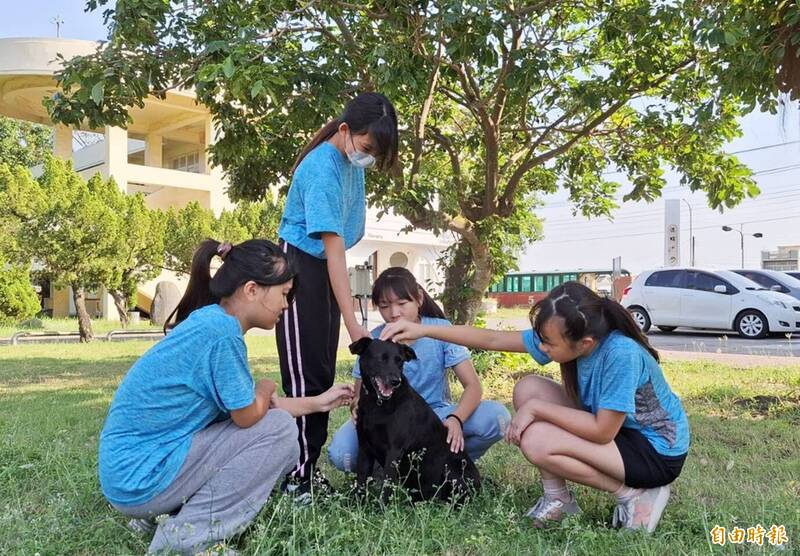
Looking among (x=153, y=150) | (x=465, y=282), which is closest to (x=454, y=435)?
(x=465, y=282)

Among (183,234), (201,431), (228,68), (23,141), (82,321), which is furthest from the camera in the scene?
(23,141)

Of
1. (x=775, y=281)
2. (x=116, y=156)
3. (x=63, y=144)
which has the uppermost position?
(x=63, y=144)

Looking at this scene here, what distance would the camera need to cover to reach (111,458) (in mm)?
2311

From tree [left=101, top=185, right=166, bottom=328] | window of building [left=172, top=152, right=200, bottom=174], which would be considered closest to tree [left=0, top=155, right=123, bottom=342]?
tree [left=101, top=185, right=166, bottom=328]

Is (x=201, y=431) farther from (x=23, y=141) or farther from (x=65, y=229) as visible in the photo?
(x=23, y=141)

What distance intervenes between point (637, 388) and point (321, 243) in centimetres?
149

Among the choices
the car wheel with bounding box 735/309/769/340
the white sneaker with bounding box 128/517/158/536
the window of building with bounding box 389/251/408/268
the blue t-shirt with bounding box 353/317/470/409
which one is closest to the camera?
the white sneaker with bounding box 128/517/158/536

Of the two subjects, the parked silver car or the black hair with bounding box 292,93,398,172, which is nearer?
the black hair with bounding box 292,93,398,172

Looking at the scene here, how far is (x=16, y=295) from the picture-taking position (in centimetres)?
1828

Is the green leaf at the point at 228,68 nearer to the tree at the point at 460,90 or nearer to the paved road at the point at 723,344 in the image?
the tree at the point at 460,90

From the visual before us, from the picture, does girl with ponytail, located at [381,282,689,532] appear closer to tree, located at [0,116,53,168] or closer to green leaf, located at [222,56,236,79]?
green leaf, located at [222,56,236,79]

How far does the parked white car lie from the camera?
44.3 ft

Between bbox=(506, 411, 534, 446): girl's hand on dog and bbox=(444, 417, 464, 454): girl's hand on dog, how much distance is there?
37 cm

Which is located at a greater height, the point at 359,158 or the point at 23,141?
the point at 23,141
